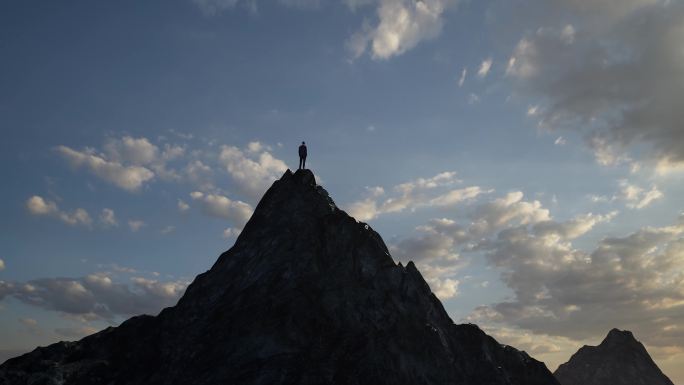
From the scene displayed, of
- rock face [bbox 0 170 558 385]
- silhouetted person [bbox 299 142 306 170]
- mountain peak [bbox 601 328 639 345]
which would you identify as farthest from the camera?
mountain peak [bbox 601 328 639 345]

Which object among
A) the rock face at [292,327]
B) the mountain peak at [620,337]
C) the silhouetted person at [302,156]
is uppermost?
the silhouetted person at [302,156]

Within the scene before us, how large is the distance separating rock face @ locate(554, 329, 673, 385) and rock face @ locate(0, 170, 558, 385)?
101 m

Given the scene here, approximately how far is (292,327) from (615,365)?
127 m

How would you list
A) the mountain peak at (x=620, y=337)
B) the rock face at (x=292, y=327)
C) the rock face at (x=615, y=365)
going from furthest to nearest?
1. the mountain peak at (x=620, y=337)
2. the rock face at (x=615, y=365)
3. the rock face at (x=292, y=327)

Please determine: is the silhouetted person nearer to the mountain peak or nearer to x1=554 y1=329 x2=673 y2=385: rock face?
x1=554 y1=329 x2=673 y2=385: rock face

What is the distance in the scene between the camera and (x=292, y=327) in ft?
157

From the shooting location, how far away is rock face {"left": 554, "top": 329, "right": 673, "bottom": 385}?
138 m

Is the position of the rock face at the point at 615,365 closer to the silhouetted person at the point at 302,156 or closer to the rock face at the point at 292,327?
the rock face at the point at 292,327

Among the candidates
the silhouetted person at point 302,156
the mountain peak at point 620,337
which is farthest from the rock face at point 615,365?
the silhouetted person at point 302,156

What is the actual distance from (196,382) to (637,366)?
13644 centimetres

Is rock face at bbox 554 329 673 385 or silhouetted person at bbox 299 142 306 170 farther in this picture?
rock face at bbox 554 329 673 385

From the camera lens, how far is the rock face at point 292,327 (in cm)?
4672

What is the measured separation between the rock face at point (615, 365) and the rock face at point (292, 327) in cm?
10120

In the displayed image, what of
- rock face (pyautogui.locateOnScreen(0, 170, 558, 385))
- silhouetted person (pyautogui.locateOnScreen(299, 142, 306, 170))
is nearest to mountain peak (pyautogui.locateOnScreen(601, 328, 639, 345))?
rock face (pyautogui.locateOnScreen(0, 170, 558, 385))
